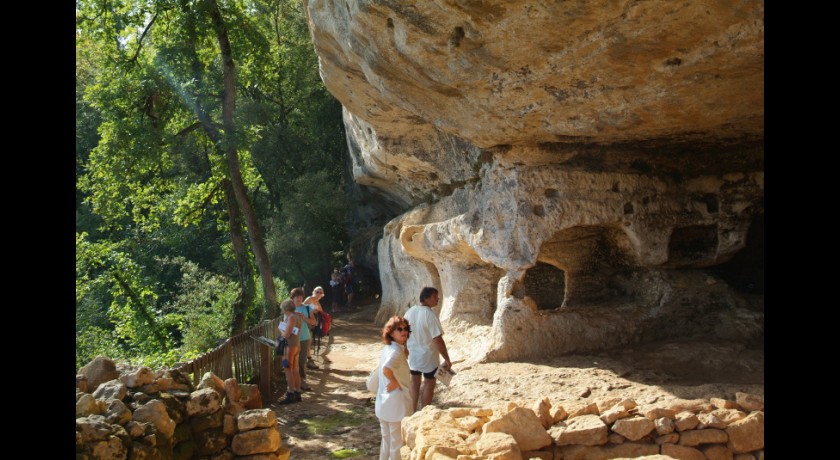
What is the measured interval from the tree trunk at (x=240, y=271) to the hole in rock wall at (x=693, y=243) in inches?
267

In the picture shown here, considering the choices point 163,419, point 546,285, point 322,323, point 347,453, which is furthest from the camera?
point 322,323

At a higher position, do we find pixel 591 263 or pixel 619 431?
pixel 591 263

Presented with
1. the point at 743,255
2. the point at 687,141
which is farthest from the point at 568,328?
the point at 743,255

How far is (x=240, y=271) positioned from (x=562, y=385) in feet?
25.4

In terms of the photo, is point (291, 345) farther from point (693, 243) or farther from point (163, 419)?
point (693, 243)

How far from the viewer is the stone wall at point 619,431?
434 centimetres

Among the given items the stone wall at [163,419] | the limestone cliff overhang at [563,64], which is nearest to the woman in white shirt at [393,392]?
the stone wall at [163,419]

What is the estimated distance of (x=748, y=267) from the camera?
29.5 ft

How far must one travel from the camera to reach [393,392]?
4754mm

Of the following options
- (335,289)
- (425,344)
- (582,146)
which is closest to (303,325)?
(425,344)

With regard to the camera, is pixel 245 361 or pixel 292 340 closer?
pixel 292 340

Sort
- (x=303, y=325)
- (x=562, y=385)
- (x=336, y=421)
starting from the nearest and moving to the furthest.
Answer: (x=562, y=385)
(x=336, y=421)
(x=303, y=325)

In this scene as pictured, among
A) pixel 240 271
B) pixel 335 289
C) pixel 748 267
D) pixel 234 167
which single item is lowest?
pixel 335 289
